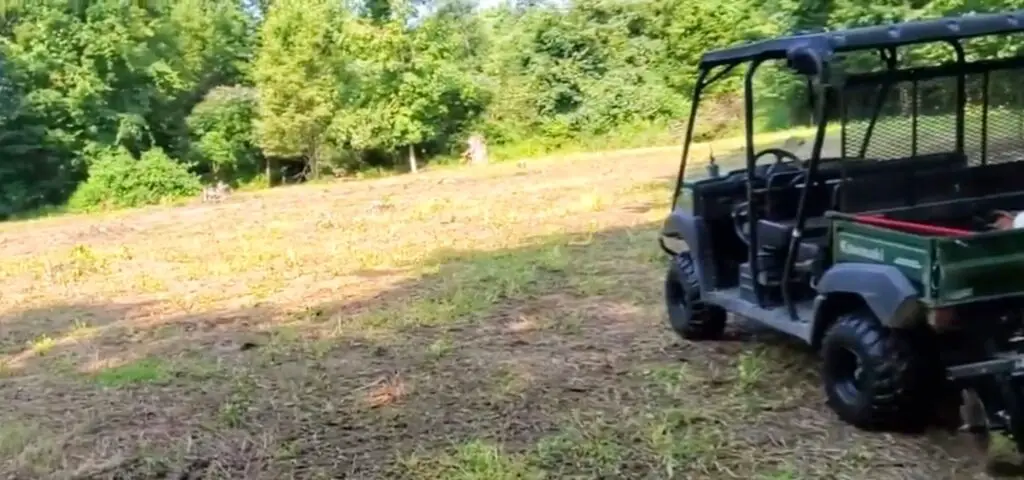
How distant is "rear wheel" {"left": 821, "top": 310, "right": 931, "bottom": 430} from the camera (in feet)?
12.8

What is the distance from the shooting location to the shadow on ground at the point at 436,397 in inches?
160

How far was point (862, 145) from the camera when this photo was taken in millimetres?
4582

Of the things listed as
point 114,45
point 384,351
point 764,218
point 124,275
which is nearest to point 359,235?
point 124,275

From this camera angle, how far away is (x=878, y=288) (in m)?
3.83

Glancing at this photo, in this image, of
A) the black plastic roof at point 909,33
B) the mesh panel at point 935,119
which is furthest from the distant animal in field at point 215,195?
the black plastic roof at point 909,33

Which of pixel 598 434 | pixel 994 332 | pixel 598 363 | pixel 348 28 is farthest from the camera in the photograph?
pixel 348 28

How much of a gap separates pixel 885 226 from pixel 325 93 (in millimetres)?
24987

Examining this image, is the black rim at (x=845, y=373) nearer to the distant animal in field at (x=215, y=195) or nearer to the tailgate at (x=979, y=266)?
the tailgate at (x=979, y=266)

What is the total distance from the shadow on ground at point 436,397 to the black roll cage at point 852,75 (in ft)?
2.22

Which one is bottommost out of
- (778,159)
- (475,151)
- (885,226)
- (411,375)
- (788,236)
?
(475,151)

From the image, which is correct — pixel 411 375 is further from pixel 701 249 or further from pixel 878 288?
pixel 878 288

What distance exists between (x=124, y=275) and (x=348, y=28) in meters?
19.9

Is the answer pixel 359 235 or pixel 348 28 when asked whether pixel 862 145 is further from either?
pixel 348 28

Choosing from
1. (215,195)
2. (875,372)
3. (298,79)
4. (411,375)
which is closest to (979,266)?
(875,372)
